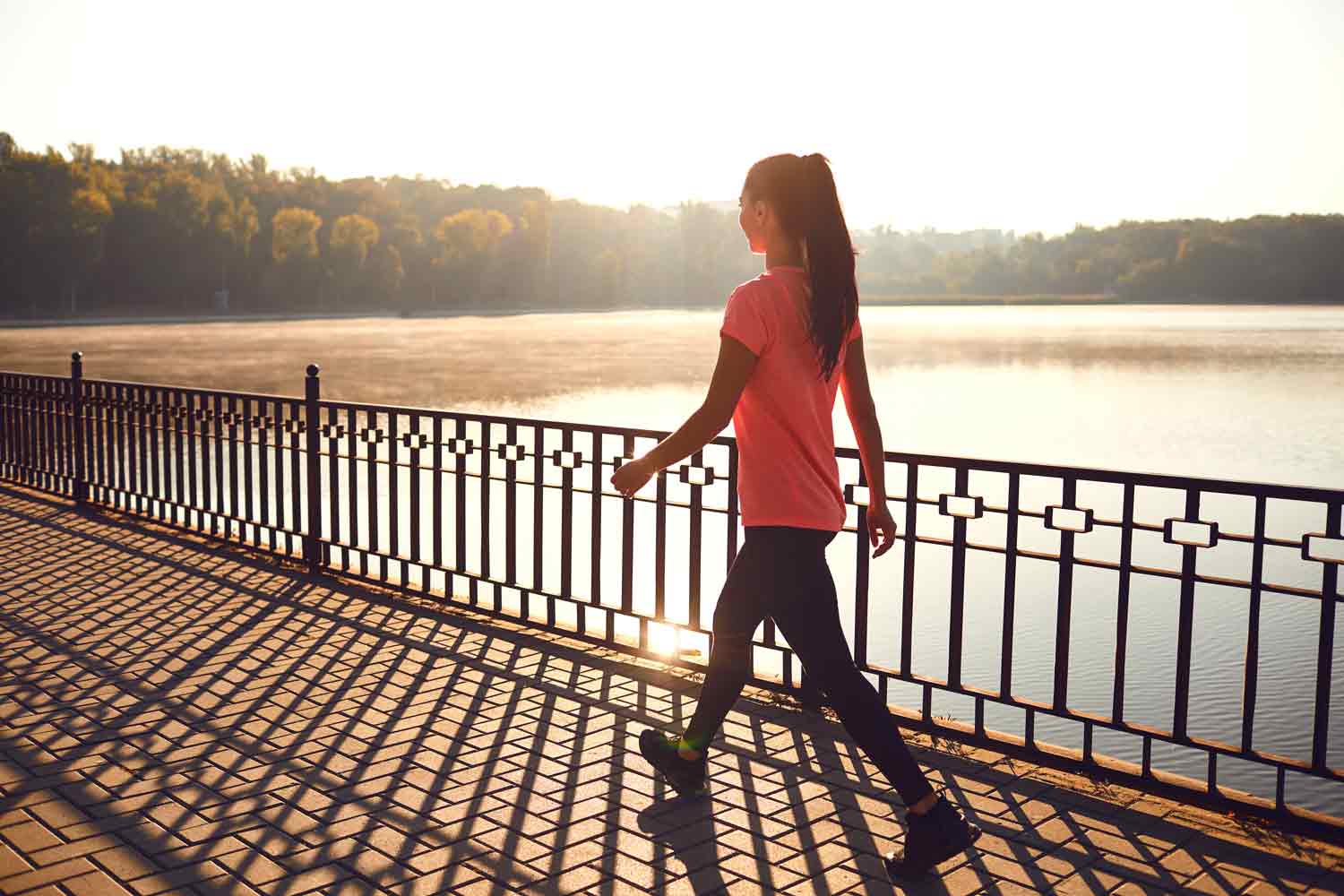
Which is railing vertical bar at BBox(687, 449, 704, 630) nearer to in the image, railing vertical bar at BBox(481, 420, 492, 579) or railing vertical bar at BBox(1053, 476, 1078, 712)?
railing vertical bar at BBox(481, 420, 492, 579)

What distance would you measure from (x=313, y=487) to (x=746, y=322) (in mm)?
5252

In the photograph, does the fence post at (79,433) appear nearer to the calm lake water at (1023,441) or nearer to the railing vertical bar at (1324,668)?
the calm lake water at (1023,441)

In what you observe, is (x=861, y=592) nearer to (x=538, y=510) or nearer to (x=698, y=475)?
(x=698, y=475)

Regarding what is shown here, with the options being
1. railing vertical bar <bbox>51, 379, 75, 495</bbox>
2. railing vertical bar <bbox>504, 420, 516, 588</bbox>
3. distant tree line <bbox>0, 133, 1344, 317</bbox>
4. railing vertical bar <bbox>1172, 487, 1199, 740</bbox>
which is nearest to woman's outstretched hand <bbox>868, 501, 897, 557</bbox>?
railing vertical bar <bbox>1172, 487, 1199, 740</bbox>

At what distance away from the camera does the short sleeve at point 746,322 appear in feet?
12.7

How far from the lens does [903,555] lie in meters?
10.4

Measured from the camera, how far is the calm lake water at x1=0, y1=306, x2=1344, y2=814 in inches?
414

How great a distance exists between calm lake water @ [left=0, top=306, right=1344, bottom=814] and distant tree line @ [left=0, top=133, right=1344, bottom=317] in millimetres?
24350

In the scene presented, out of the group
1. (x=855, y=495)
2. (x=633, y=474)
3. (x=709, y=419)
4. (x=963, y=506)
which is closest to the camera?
(x=709, y=419)

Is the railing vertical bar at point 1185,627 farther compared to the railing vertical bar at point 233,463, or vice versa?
the railing vertical bar at point 233,463

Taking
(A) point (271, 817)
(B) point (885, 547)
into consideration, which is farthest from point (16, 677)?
(B) point (885, 547)

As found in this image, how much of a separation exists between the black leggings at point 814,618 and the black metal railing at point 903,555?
1.94 feet

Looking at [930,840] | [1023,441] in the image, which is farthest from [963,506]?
[1023,441]

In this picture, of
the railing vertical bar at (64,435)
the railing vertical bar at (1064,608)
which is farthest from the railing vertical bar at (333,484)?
the railing vertical bar at (1064,608)
